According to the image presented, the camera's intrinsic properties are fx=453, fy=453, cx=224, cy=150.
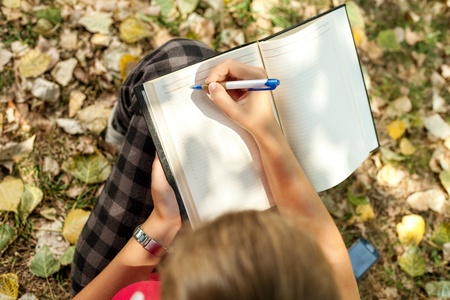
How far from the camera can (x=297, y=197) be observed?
986mm

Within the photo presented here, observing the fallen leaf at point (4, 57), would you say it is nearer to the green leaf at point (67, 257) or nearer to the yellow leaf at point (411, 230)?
the green leaf at point (67, 257)

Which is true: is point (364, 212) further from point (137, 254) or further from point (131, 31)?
point (131, 31)

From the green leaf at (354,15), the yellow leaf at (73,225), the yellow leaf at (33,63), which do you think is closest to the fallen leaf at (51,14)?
the yellow leaf at (33,63)

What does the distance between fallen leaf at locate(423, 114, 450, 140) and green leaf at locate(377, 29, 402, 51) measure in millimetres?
330

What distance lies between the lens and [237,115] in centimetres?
95

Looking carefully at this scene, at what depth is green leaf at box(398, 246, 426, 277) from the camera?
1.67 metres

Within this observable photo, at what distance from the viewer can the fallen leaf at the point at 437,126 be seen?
184cm

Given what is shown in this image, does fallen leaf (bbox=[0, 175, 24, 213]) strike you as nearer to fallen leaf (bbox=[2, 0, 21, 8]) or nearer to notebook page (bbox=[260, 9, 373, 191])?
fallen leaf (bbox=[2, 0, 21, 8])

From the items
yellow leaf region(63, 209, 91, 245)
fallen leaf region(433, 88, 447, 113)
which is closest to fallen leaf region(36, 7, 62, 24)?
yellow leaf region(63, 209, 91, 245)

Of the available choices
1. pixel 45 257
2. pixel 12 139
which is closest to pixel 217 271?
pixel 45 257

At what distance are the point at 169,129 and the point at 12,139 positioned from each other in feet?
2.55

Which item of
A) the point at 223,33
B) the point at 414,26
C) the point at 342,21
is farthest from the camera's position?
the point at 414,26

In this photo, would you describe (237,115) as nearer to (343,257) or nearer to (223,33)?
(343,257)

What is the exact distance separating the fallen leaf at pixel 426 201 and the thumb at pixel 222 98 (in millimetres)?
1108
